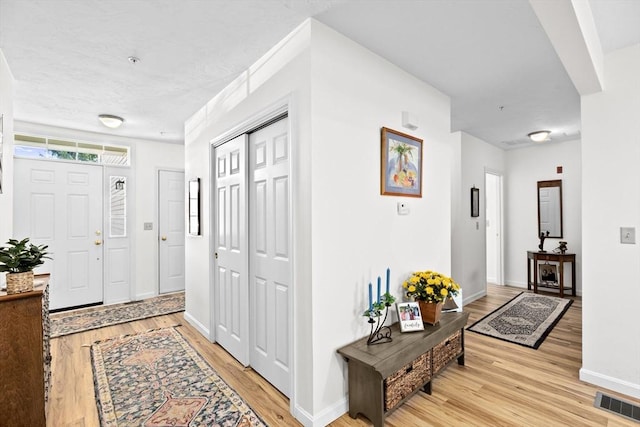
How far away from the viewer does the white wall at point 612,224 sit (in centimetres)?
225

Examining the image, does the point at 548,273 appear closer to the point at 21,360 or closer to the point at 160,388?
the point at 160,388

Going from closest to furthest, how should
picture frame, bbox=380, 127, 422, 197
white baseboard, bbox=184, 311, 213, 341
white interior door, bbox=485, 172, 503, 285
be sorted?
picture frame, bbox=380, 127, 422, 197
white baseboard, bbox=184, 311, 213, 341
white interior door, bbox=485, 172, 503, 285

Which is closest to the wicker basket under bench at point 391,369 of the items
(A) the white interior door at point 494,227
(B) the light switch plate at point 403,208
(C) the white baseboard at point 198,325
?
(B) the light switch plate at point 403,208

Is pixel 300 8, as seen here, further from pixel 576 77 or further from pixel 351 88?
pixel 576 77

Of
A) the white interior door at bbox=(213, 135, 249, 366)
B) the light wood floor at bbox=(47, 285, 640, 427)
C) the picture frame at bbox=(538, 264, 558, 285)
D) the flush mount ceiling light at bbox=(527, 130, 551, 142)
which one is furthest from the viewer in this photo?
the picture frame at bbox=(538, 264, 558, 285)

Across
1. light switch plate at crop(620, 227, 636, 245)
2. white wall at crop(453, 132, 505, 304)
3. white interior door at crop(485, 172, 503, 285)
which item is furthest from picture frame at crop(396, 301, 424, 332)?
white interior door at crop(485, 172, 503, 285)

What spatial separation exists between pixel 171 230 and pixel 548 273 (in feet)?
20.9

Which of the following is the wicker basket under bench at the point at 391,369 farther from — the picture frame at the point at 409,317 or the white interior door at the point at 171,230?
the white interior door at the point at 171,230

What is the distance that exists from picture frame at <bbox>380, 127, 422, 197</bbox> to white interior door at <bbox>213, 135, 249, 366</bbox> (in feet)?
3.82

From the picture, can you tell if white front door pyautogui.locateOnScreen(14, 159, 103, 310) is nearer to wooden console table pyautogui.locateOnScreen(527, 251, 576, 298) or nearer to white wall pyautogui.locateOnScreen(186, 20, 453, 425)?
white wall pyautogui.locateOnScreen(186, 20, 453, 425)

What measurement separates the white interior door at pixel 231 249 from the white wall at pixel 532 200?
5.18 meters

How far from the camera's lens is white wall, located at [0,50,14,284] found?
2368 mm

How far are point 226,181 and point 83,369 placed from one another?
6.63 ft

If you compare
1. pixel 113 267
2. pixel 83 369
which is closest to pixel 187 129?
pixel 113 267
